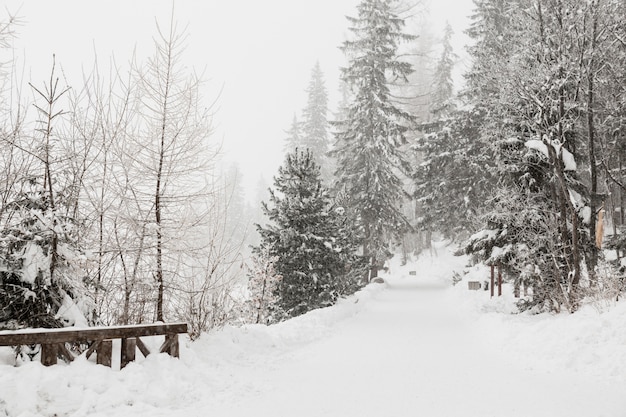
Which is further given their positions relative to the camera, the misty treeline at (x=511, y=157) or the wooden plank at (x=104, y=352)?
the misty treeline at (x=511, y=157)

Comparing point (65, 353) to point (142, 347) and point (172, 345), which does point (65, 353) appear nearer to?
point (142, 347)

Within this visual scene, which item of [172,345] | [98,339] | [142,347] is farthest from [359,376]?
[98,339]

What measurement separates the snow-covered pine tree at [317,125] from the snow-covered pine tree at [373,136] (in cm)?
1396

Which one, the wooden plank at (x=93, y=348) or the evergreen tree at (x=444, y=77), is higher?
the evergreen tree at (x=444, y=77)

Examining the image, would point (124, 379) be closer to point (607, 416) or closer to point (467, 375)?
point (467, 375)

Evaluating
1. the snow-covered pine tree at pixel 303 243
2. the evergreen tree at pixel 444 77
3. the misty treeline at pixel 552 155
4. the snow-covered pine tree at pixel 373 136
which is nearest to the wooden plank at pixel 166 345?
the snow-covered pine tree at pixel 303 243

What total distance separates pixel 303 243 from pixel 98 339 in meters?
11.6

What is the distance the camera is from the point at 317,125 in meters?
46.6

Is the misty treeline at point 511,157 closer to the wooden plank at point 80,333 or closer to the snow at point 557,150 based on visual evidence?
the snow at point 557,150

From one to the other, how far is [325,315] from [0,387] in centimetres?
1033

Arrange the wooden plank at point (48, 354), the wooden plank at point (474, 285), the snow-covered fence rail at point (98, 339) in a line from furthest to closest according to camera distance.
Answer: the wooden plank at point (474, 285)
the wooden plank at point (48, 354)
the snow-covered fence rail at point (98, 339)

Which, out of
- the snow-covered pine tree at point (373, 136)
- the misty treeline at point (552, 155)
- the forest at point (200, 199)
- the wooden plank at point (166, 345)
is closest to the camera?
the forest at point (200, 199)

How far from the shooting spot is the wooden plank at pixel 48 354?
6059 millimetres

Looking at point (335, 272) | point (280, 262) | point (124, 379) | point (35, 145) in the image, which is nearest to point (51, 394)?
point (124, 379)
